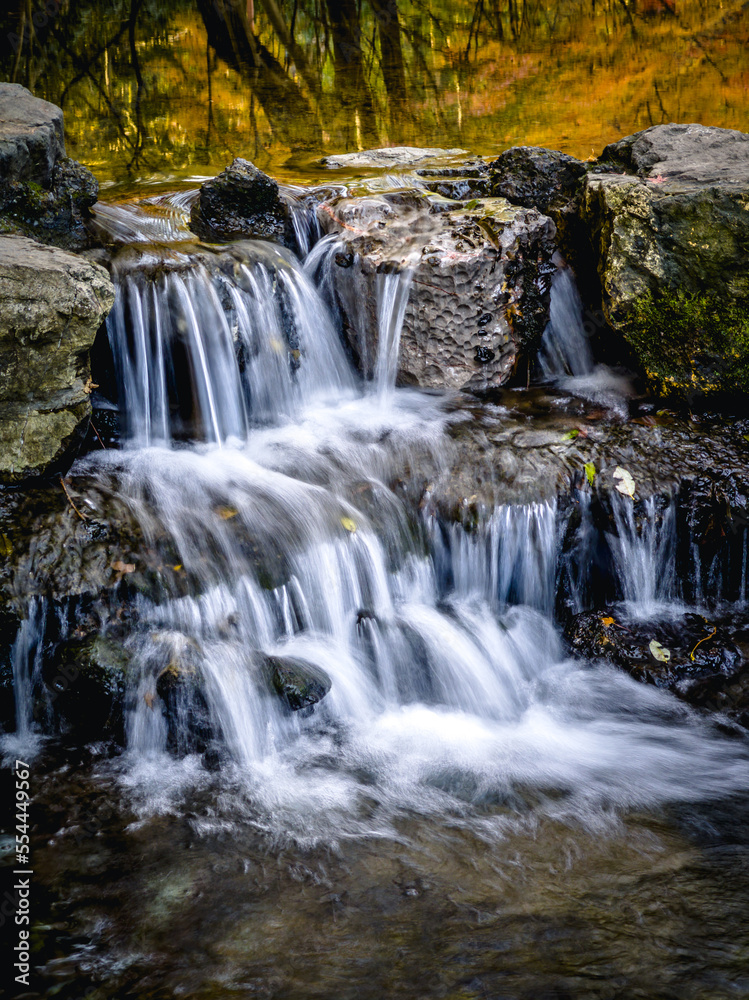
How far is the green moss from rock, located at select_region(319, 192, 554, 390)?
0.83 meters

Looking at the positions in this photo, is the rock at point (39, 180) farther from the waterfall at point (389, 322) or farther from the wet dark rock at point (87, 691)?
the wet dark rock at point (87, 691)

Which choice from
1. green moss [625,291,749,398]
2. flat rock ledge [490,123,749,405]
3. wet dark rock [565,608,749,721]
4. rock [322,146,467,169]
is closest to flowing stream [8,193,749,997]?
wet dark rock [565,608,749,721]

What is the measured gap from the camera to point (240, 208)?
6141 mm

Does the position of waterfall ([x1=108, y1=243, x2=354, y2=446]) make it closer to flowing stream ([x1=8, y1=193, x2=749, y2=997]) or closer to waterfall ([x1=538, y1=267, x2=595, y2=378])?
flowing stream ([x1=8, y1=193, x2=749, y2=997])

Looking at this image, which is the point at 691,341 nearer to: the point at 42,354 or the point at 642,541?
the point at 642,541

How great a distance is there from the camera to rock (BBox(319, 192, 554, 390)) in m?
5.56

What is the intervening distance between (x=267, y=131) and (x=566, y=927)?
1059cm

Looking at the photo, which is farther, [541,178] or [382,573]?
[541,178]

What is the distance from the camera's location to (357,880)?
257 centimetres

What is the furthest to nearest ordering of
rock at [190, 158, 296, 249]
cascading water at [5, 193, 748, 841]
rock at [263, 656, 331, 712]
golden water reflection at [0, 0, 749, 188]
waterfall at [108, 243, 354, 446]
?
golden water reflection at [0, 0, 749, 188]
rock at [190, 158, 296, 249]
waterfall at [108, 243, 354, 446]
rock at [263, 656, 331, 712]
cascading water at [5, 193, 748, 841]

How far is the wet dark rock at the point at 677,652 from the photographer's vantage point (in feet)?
12.6

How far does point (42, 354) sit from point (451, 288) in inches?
115

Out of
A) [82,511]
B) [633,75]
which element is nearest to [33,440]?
[82,511]

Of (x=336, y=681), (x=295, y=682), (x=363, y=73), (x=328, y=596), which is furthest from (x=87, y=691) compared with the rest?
(x=363, y=73)
